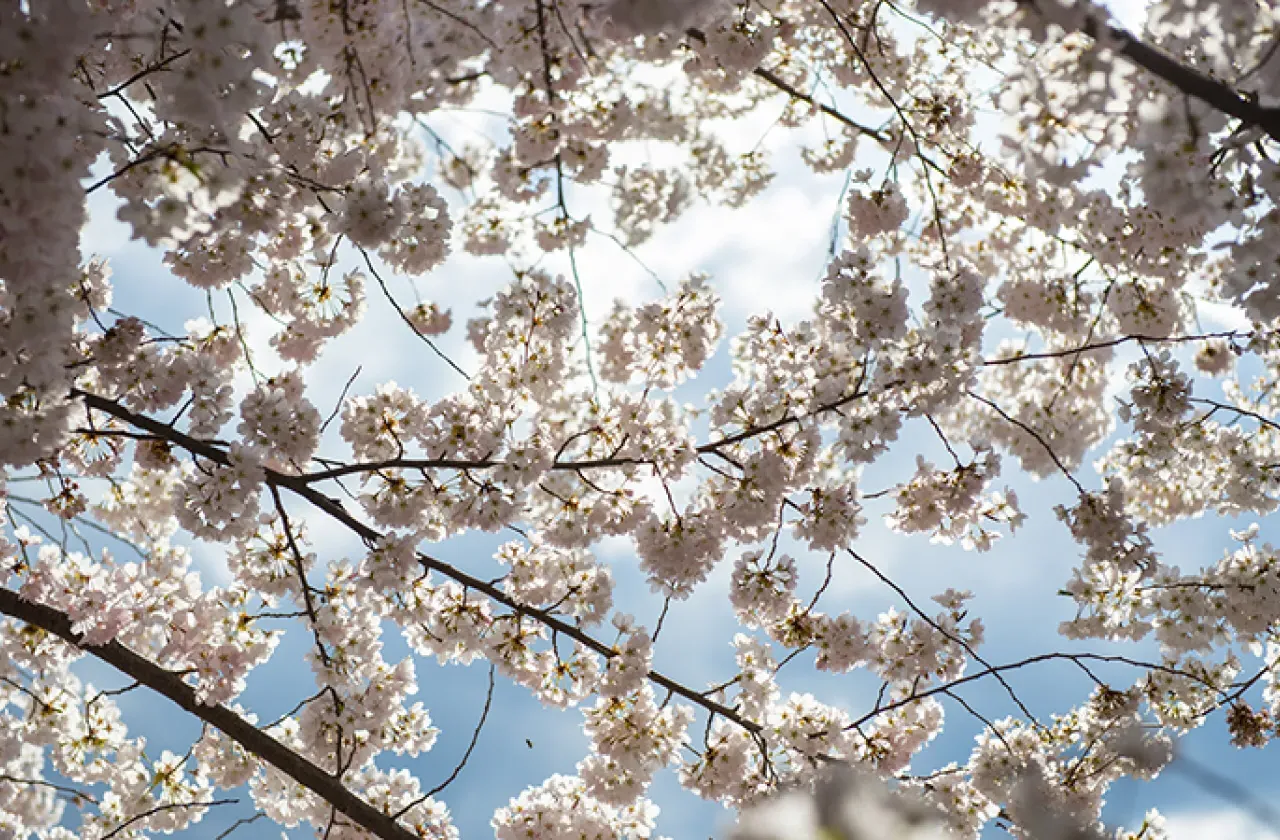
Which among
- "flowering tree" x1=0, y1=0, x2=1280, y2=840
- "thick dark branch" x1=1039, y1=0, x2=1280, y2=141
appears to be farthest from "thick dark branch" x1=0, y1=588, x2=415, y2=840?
"thick dark branch" x1=1039, y1=0, x2=1280, y2=141

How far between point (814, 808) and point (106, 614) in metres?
4.50

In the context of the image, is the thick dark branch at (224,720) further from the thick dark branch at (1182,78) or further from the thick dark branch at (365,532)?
the thick dark branch at (1182,78)

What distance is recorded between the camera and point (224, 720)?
4027 mm

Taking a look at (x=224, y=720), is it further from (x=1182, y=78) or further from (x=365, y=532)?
(x=1182, y=78)

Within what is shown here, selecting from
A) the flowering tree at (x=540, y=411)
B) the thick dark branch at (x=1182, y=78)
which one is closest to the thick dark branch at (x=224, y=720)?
the flowering tree at (x=540, y=411)

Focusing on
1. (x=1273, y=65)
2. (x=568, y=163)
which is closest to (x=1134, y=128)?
(x=1273, y=65)

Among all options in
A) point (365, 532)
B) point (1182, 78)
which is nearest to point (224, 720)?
point (365, 532)

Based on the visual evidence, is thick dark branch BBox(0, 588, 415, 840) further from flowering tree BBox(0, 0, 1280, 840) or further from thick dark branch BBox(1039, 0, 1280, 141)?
thick dark branch BBox(1039, 0, 1280, 141)

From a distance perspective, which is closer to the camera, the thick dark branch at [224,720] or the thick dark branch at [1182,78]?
the thick dark branch at [1182,78]

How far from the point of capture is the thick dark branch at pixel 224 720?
147 inches

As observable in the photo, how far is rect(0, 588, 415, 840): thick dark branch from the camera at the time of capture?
374cm

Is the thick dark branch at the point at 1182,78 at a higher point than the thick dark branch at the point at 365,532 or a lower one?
lower

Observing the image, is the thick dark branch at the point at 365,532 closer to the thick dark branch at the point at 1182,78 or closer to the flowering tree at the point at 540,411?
the flowering tree at the point at 540,411

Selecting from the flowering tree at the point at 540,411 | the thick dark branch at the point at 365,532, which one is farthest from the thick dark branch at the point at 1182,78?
the thick dark branch at the point at 365,532
